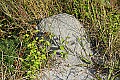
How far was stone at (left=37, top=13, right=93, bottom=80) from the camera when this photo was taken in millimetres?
2982

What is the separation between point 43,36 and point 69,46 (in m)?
0.32

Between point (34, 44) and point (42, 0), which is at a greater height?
point (42, 0)

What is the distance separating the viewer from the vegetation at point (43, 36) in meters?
2.96

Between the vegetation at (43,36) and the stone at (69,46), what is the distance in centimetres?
9

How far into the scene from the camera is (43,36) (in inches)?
127

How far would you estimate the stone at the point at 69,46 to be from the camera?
2982 mm

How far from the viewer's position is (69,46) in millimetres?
3176

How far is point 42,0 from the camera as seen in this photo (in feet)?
12.8

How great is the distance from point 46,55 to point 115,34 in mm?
896

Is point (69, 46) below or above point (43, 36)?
below

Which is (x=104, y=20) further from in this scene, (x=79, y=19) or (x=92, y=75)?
(x=92, y=75)

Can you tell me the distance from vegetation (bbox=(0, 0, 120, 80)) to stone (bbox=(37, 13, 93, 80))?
0.09 meters

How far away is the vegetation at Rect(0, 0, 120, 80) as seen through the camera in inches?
117

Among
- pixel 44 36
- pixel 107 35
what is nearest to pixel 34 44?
pixel 44 36
